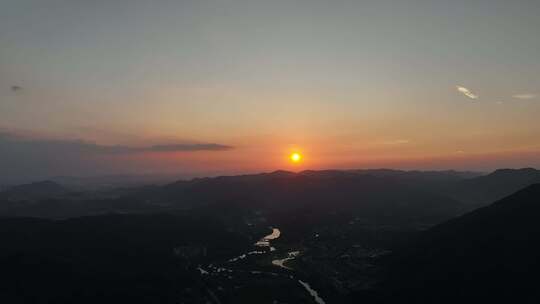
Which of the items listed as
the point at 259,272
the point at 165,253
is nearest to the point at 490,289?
the point at 259,272

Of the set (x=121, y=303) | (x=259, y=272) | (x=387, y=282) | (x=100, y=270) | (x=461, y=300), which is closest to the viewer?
(x=461, y=300)

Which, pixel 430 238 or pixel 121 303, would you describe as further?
pixel 430 238

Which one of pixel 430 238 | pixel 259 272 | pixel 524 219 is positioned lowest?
pixel 259 272

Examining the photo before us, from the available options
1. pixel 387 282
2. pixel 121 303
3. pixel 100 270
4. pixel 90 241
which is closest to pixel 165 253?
pixel 90 241

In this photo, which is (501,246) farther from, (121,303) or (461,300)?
(121,303)

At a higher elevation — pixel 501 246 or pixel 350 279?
pixel 501 246

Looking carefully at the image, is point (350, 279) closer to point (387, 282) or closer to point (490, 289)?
point (387, 282)

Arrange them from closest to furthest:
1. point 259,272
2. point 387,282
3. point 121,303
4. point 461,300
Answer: point 461,300, point 121,303, point 387,282, point 259,272
